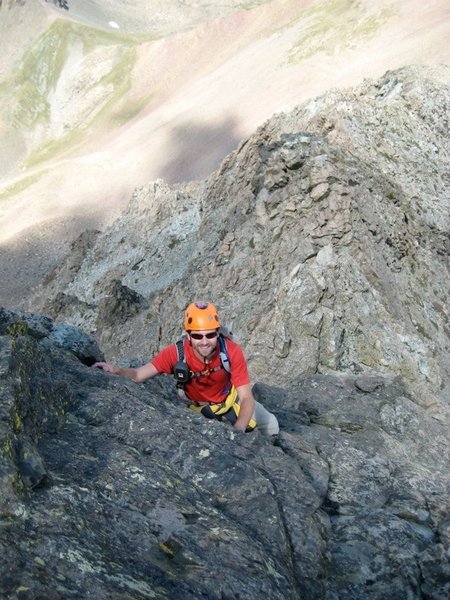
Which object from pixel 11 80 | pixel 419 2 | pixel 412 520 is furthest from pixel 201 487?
pixel 11 80

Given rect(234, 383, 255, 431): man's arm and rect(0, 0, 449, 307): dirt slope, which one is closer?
rect(234, 383, 255, 431): man's arm

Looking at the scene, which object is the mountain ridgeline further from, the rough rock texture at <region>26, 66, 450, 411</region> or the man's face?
the man's face

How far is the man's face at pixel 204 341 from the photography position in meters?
9.95

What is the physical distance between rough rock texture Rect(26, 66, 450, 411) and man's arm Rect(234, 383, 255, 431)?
8618mm

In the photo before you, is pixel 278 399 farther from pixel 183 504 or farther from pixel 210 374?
pixel 183 504

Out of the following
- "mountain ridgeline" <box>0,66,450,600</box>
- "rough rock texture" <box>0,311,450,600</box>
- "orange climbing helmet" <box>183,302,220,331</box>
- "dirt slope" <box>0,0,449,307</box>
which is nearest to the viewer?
"rough rock texture" <box>0,311,450,600</box>

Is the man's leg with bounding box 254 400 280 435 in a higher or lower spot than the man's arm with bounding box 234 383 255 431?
lower

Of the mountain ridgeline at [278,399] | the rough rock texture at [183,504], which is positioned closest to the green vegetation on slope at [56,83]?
the mountain ridgeline at [278,399]

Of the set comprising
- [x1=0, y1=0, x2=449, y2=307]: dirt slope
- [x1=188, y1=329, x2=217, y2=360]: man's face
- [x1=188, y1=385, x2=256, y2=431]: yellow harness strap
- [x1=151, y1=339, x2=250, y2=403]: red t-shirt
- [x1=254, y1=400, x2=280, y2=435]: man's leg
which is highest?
[x1=188, y1=329, x2=217, y2=360]: man's face

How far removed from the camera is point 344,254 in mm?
21484

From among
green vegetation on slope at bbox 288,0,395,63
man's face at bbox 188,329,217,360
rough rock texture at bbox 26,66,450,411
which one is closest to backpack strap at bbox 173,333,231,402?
man's face at bbox 188,329,217,360

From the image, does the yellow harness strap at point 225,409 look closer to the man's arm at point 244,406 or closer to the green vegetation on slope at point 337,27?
the man's arm at point 244,406

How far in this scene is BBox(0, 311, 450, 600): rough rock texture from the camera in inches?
265

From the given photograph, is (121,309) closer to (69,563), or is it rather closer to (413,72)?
(413,72)
